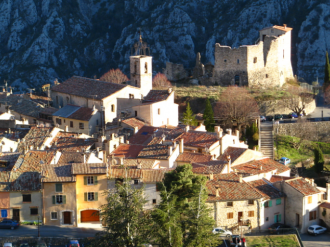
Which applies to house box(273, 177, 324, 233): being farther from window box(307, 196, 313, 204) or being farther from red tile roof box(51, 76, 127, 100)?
red tile roof box(51, 76, 127, 100)

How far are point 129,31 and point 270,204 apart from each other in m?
87.1

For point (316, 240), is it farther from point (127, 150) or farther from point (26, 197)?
point (26, 197)

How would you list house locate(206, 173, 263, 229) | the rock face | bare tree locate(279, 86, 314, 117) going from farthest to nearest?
the rock face, bare tree locate(279, 86, 314, 117), house locate(206, 173, 263, 229)

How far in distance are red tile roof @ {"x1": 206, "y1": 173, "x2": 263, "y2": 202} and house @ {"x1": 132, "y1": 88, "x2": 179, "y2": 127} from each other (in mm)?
22065

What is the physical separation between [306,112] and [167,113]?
19.8 meters

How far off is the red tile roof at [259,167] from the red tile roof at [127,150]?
9.70m

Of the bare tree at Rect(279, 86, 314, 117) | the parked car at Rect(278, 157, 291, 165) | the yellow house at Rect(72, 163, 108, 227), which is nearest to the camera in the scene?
the yellow house at Rect(72, 163, 108, 227)

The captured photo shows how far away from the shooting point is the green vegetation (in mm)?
55250

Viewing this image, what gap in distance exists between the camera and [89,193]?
189 feet

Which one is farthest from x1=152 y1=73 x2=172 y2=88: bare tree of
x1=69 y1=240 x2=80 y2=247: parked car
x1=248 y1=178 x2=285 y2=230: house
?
x1=69 y1=240 x2=80 y2=247: parked car

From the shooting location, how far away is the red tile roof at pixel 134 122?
78938 millimetres

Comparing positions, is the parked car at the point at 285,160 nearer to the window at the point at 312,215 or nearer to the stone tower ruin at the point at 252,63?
the window at the point at 312,215

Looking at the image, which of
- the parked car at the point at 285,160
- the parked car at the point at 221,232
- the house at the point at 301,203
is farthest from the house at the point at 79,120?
the parked car at the point at 221,232

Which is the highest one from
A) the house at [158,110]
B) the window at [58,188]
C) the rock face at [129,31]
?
the rock face at [129,31]
